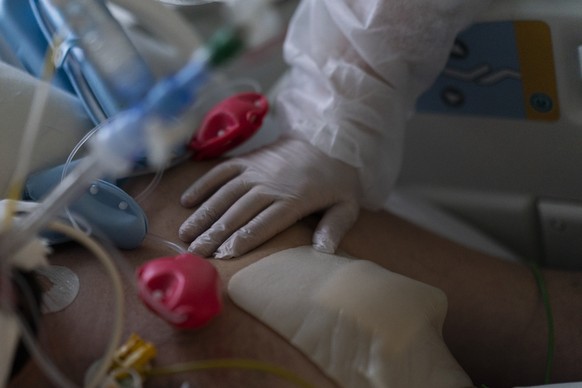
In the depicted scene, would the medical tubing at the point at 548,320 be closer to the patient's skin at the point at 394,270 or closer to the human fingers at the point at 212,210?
the patient's skin at the point at 394,270

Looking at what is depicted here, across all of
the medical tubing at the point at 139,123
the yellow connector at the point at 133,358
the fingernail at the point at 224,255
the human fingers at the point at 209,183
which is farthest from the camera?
the human fingers at the point at 209,183

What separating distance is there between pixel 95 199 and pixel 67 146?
0.11 meters

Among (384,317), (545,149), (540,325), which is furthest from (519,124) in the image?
(384,317)

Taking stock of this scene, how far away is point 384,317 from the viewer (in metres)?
0.84

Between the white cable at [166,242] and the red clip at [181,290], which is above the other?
the red clip at [181,290]

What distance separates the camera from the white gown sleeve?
1092mm

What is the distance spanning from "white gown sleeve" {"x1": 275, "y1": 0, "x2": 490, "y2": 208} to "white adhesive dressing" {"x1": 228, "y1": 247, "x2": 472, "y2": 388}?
27 centimetres

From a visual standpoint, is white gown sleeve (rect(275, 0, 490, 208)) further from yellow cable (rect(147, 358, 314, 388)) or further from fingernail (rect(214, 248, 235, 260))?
yellow cable (rect(147, 358, 314, 388))

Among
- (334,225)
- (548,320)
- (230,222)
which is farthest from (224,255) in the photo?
(548,320)

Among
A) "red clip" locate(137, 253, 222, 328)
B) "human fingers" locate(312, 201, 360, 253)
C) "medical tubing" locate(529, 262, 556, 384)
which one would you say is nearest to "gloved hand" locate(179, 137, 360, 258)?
"human fingers" locate(312, 201, 360, 253)

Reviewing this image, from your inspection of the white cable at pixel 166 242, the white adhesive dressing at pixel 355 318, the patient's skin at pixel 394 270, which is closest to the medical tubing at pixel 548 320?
the patient's skin at pixel 394 270

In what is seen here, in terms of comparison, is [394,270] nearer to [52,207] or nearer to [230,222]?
[230,222]

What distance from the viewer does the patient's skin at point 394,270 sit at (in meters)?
0.84

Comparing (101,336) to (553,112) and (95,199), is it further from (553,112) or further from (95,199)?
(553,112)
